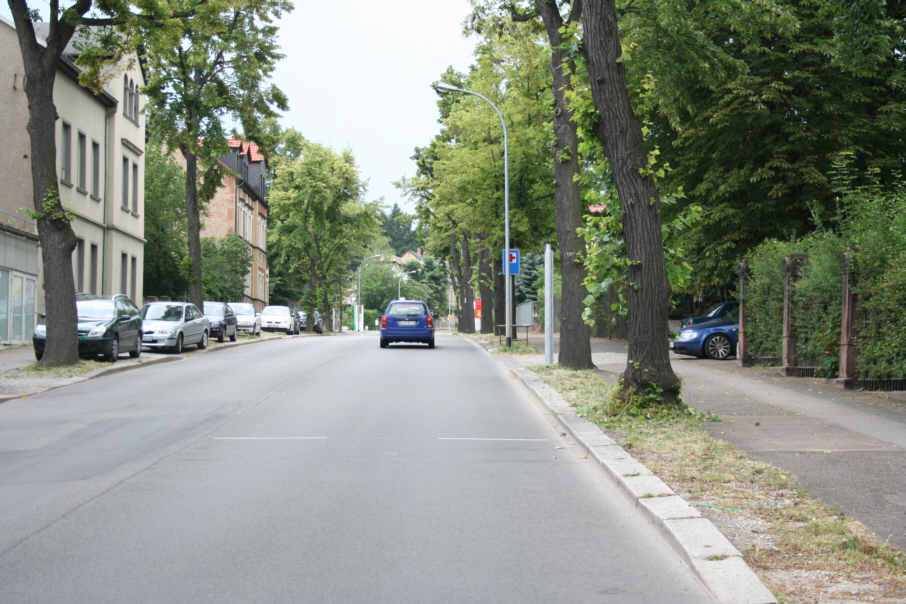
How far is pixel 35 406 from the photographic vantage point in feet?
44.0

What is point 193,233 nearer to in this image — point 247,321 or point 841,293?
point 247,321

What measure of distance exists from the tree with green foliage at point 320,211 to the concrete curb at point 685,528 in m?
54.6

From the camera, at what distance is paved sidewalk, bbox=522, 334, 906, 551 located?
651 centimetres

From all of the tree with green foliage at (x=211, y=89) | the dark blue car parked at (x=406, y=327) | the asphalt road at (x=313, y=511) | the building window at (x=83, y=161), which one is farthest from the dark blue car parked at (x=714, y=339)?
the building window at (x=83, y=161)

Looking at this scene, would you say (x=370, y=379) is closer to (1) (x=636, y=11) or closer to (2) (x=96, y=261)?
(1) (x=636, y=11)

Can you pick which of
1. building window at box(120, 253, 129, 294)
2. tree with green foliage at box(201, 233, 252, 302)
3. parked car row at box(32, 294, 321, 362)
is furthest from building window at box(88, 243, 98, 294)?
tree with green foliage at box(201, 233, 252, 302)

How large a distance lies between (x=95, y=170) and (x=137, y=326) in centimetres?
1486

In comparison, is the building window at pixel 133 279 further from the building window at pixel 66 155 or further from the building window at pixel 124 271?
the building window at pixel 66 155

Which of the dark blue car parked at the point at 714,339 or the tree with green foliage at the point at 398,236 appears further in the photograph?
the tree with green foliage at the point at 398,236

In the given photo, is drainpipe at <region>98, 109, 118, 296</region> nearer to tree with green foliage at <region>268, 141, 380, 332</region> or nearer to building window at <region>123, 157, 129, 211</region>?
building window at <region>123, 157, 129, 211</region>

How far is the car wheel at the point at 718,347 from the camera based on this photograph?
2361cm

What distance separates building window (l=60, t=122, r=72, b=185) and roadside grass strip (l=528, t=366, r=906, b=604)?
27384 millimetres

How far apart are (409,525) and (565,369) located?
13.2m

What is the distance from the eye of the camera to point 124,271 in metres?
40.2
